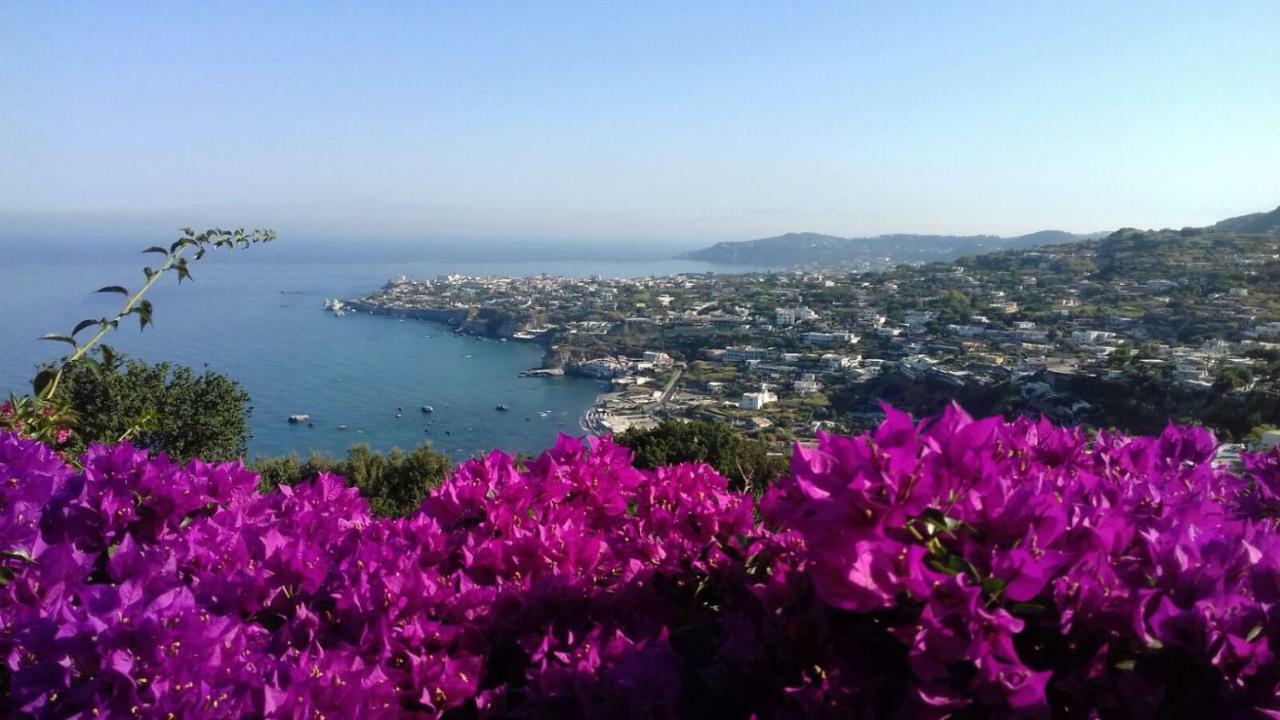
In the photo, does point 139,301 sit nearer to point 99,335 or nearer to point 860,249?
point 99,335

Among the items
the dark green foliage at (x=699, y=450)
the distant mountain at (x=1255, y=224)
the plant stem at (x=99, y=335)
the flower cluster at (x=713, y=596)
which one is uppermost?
the distant mountain at (x=1255, y=224)

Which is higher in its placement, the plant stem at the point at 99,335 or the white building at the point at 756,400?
the plant stem at the point at 99,335

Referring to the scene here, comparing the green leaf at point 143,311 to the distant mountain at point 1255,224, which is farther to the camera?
the distant mountain at point 1255,224

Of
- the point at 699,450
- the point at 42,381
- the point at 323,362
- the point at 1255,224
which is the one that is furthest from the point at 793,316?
the point at 42,381

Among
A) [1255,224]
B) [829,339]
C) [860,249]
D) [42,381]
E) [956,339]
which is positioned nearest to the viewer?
[42,381]

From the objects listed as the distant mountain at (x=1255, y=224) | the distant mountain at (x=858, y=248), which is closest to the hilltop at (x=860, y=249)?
the distant mountain at (x=858, y=248)

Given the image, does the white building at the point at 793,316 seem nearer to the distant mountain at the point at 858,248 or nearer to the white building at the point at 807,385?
the white building at the point at 807,385
